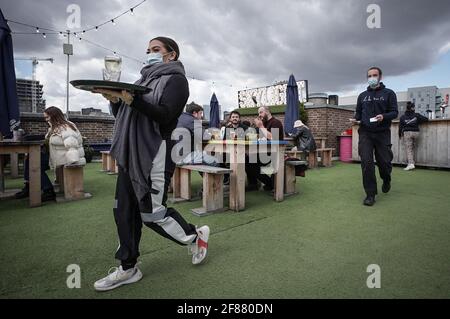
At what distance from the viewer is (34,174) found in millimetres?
3975

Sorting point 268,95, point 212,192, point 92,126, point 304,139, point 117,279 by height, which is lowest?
point 117,279

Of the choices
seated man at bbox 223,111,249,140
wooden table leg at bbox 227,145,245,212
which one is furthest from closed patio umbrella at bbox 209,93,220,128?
wooden table leg at bbox 227,145,245,212

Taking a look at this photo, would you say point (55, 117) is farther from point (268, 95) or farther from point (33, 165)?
point (268, 95)

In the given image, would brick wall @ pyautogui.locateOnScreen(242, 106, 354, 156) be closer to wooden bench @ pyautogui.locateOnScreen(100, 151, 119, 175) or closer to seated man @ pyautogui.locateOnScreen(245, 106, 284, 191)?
seated man @ pyautogui.locateOnScreen(245, 106, 284, 191)

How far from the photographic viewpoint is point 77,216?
11.5 ft

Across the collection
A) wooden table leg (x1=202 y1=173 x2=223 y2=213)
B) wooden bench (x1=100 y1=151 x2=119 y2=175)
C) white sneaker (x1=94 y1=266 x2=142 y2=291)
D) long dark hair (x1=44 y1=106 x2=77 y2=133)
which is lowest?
white sneaker (x1=94 y1=266 x2=142 y2=291)

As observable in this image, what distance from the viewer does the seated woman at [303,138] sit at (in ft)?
25.2

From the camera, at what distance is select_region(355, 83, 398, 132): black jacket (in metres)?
3.88

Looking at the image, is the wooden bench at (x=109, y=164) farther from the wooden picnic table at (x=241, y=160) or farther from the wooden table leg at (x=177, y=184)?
the wooden picnic table at (x=241, y=160)

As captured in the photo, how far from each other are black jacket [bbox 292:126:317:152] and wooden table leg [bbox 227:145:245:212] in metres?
4.33

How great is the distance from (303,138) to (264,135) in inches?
135

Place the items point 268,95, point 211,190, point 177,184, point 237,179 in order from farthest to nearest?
point 268,95
point 177,184
point 237,179
point 211,190

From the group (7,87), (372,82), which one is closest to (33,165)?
(7,87)

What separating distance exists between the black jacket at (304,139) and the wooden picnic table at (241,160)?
142 inches
